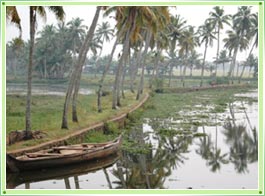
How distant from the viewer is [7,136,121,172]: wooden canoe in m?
8.67

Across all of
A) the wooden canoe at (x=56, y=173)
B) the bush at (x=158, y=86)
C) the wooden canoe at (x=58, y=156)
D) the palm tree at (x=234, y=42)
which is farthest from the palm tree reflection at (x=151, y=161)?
the palm tree at (x=234, y=42)

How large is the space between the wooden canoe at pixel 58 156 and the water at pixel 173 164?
0.18 m

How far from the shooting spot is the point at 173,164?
1026 cm

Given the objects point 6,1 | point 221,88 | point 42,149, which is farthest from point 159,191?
point 221,88

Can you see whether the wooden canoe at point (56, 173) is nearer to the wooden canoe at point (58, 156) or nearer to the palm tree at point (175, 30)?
the wooden canoe at point (58, 156)

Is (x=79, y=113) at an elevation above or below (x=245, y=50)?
below

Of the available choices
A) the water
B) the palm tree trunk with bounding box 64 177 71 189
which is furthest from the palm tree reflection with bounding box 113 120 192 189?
the palm tree trunk with bounding box 64 177 71 189

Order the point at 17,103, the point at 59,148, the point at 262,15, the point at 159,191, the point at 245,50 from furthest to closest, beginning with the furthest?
the point at 245,50 < the point at 17,103 < the point at 59,148 < the point at 262,15 < the point at 159,191

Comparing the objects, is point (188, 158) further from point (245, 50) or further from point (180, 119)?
point (245, 50)

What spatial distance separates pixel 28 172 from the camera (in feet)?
29.1

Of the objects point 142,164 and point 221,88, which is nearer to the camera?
point 142,164

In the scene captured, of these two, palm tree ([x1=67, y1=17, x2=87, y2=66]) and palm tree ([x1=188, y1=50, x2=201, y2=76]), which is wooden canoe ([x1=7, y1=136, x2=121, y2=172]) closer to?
palm tree ([x1=67, y1=17, x2=87, y2=66])

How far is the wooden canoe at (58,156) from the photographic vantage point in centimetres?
867

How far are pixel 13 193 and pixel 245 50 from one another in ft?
143
